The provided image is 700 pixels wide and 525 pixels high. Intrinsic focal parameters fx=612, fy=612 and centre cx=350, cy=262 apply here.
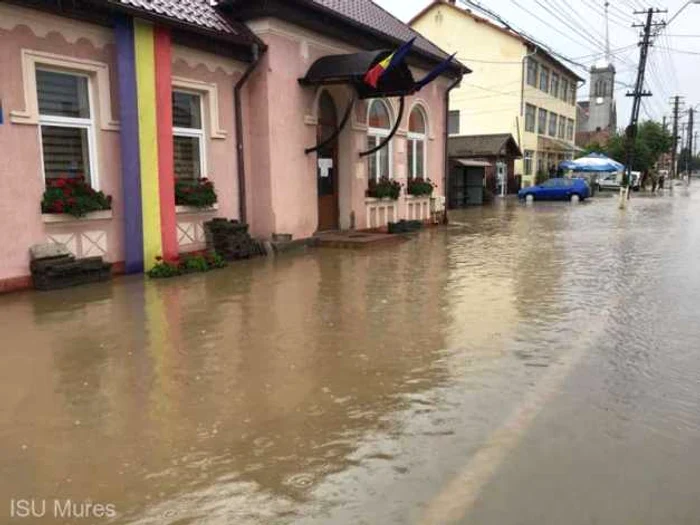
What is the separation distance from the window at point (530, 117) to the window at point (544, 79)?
2.26m

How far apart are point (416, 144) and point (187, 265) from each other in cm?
977

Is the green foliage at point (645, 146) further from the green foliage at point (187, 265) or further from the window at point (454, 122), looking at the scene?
the green foliage at point (187, 265)

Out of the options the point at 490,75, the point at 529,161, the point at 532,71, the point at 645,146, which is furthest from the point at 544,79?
the point at 645,146

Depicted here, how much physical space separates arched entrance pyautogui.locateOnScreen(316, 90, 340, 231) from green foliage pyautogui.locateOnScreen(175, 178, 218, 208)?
3.22m

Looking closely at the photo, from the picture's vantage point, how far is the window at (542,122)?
4419cm

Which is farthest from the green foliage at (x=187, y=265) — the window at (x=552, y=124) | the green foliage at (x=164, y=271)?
the window at (x=552, y=124)

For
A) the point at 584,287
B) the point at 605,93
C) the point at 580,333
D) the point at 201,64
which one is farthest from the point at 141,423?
the point at 605,93

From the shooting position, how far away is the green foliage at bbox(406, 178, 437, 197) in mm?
17062

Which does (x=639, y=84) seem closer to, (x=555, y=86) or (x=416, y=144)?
(x=555, y=86)

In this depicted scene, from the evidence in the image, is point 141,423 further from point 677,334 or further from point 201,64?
point 201,64

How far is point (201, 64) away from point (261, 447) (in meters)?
8.77

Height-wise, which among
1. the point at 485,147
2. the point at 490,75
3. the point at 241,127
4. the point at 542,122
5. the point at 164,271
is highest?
the point at 490,75

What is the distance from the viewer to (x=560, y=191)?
1304 inches

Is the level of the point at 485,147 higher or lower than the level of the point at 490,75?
lower
